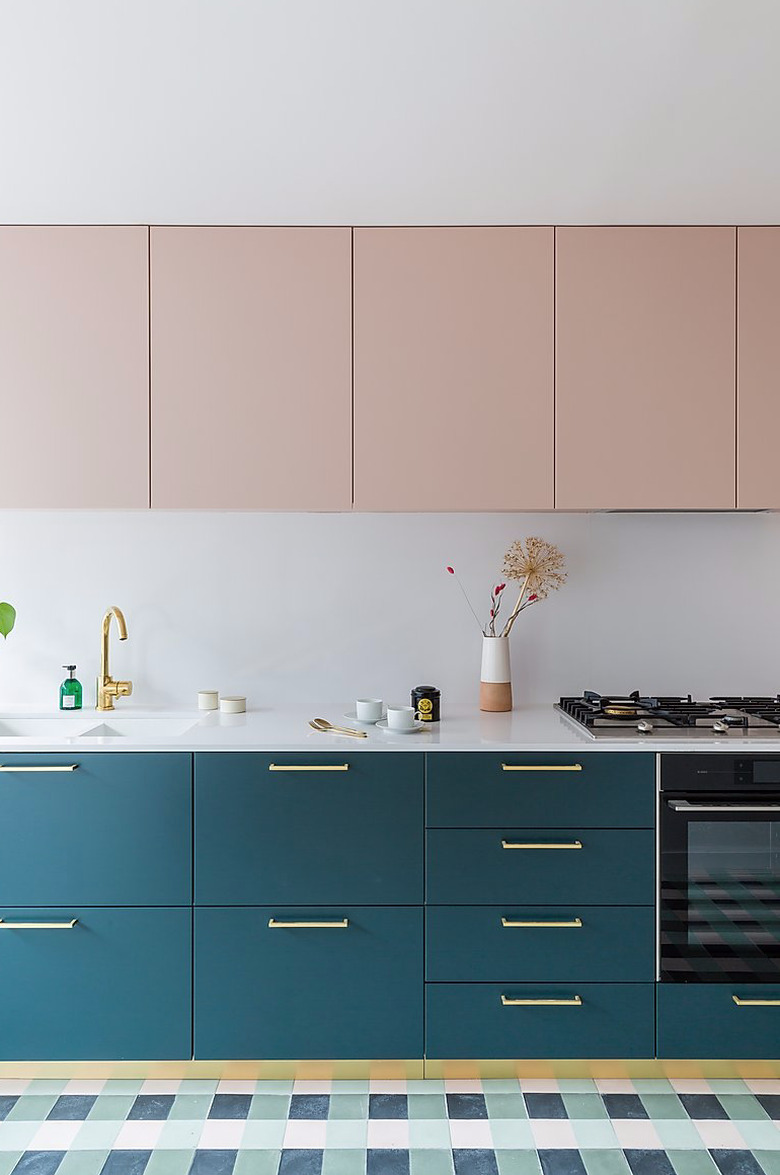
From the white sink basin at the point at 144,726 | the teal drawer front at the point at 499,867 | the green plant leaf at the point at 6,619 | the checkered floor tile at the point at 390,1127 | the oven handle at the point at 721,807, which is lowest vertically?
the checkered floor tile at the point at 390,1127

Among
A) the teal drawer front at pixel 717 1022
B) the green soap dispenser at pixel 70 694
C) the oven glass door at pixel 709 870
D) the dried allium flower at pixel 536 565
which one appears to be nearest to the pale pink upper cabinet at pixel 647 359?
the dried allium flower at pixel 536 565

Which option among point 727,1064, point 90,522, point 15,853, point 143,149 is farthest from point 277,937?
point 143,149

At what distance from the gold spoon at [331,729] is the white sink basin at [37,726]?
0.78 m

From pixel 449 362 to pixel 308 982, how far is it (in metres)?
1.72

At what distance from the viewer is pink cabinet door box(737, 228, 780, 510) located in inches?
101

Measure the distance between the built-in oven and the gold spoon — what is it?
796mm

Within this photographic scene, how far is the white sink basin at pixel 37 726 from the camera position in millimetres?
2811

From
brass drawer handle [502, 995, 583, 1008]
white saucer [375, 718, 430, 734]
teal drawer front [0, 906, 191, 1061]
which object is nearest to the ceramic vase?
white saucer [375, 718, 430, 734]

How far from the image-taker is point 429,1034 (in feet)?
7.67

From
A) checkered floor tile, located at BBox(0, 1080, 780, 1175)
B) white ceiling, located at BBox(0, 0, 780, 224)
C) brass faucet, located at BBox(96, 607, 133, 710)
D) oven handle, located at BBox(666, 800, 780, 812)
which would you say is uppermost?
white ceiling, located at BBox(0, 0, 780, 224)

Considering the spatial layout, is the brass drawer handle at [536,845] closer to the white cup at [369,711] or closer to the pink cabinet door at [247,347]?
the white cup at [369,711]

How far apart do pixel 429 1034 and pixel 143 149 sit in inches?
90.3

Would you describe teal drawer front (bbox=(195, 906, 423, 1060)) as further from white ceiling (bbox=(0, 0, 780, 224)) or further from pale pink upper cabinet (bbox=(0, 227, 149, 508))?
white ceiling (bbox=(0, 0, 780, 224))

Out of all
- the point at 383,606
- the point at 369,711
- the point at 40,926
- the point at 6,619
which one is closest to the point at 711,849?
the point at 369,711
